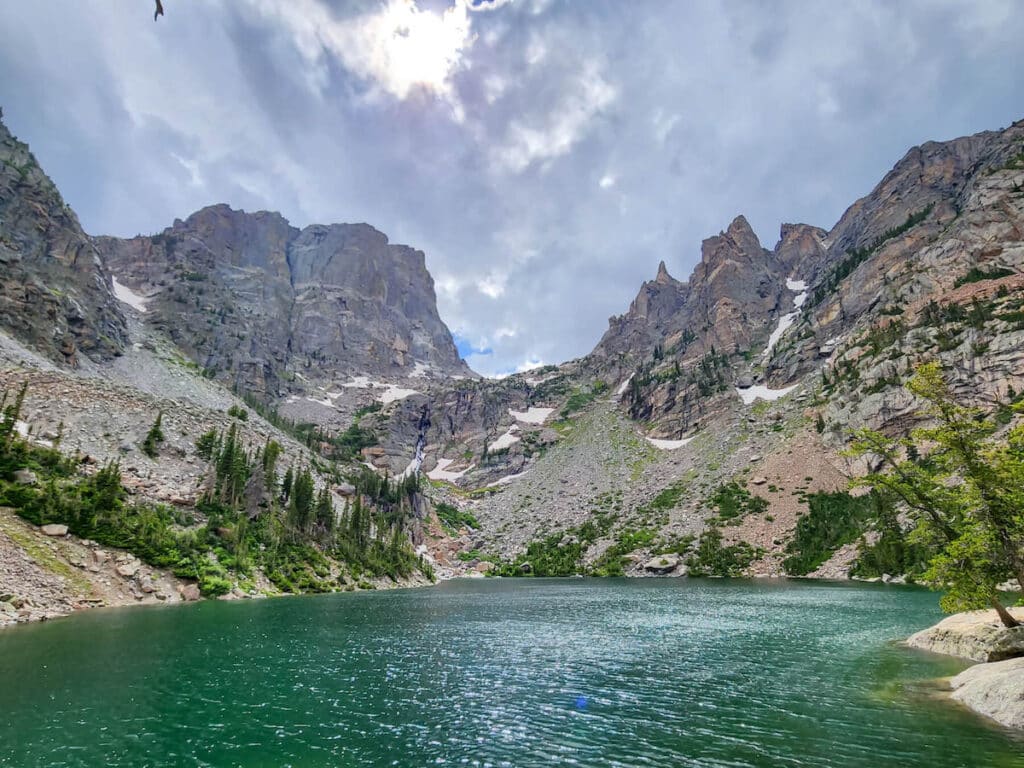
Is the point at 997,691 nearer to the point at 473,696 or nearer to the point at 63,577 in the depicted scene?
the point at 473,696

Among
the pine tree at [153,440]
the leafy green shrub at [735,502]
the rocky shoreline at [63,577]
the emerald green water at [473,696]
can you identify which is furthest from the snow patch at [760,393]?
the rocky shoreline at [63,577]

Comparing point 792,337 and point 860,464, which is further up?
point 792,337

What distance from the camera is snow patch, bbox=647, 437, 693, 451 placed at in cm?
17695

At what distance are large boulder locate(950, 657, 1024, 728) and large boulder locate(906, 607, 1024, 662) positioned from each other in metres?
3.34

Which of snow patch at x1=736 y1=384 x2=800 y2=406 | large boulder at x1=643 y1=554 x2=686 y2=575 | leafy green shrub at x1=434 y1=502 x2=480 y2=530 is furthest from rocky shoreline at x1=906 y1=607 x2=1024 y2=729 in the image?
snow patch at x1=736 y1=384 x2=800 y2=406

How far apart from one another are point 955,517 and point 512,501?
526 feet

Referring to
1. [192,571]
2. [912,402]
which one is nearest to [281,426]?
[192,571]

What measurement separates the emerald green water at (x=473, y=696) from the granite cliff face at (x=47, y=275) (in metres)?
85.2

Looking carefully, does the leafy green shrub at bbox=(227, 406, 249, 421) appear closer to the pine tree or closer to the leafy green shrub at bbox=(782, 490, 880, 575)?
the pine tree

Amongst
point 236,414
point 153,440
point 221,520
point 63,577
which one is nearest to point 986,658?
point 63,577

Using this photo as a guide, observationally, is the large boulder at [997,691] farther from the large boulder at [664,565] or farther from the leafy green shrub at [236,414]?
the leafy green shrub at [236,414]

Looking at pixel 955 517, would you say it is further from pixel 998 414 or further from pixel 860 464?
pixel 860 464

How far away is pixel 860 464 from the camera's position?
111 metres

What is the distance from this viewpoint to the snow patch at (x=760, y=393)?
16840 centimetres
